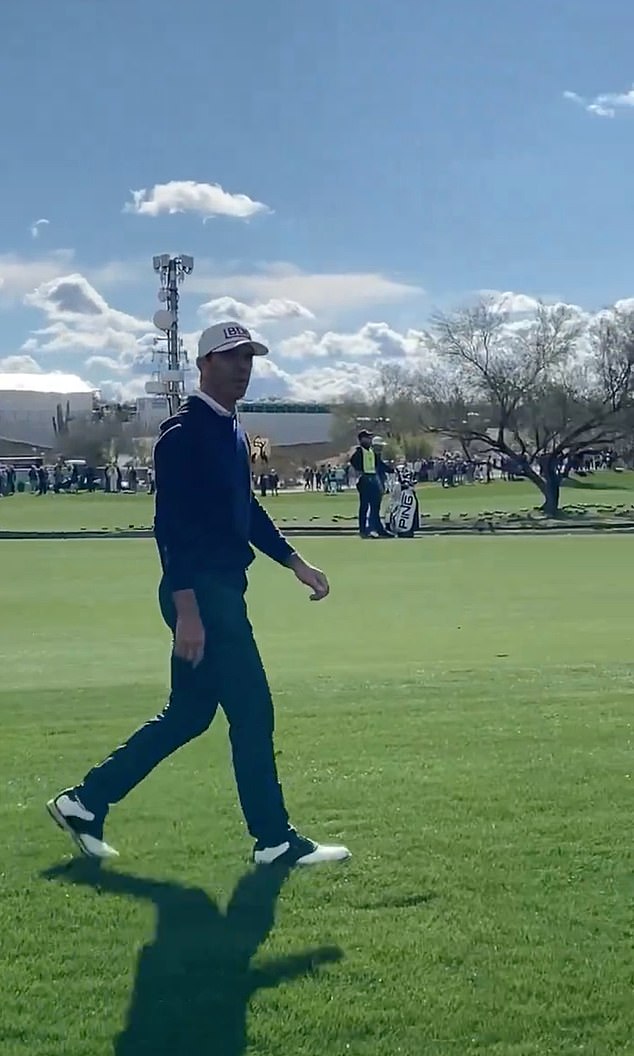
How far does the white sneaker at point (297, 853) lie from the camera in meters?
5.21

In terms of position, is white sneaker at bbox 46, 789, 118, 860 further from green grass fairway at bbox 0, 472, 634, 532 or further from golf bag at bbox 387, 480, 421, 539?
green grass fairway at bbox 0, 472, 634, 532

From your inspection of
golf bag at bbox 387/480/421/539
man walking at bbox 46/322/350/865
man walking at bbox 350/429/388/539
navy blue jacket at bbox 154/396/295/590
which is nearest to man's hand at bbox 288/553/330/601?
man walking at bbox 46/322/350/865

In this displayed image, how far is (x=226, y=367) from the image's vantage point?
5.36 meters

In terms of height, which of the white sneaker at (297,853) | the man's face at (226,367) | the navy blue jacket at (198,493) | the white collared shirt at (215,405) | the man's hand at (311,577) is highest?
the man's face at (226,367)

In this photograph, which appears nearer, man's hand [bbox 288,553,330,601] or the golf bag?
man's hand [bbox 288,553,330,601]

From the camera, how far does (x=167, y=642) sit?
494 inches

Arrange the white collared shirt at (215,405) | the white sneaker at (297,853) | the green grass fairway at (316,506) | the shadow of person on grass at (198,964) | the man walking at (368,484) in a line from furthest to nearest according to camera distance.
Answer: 1. the green grass fairway at (316,506)
2. the man walking at (368,484)
3. the white collared shirt at (215,405)
4. the white sneaker at (297,853)
5. the shadow of person on grass at (198,964)

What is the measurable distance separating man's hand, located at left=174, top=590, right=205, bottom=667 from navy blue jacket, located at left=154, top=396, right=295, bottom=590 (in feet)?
0.17

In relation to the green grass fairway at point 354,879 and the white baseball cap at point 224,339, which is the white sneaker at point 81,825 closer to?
the green grass fairway at point 354,879

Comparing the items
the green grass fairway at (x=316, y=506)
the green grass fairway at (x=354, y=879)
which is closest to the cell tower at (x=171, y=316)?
the green grass fairway at (x=316, y=506)

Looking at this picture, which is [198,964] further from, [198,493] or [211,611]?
[198,493]

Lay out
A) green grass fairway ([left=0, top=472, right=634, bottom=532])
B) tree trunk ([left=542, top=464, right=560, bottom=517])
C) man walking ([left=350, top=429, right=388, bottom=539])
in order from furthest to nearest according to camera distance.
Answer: tree trunk ([left=542, top=464, right=560, bottom=517]), green grass fairway ([left=0, top=472, right=634, bottom=532]), man walking ([left=350, top=429, right=388, bottom=539])

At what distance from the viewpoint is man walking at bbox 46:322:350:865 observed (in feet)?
17.2

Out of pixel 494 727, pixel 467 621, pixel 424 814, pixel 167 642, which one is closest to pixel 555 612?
pixel 467 621
